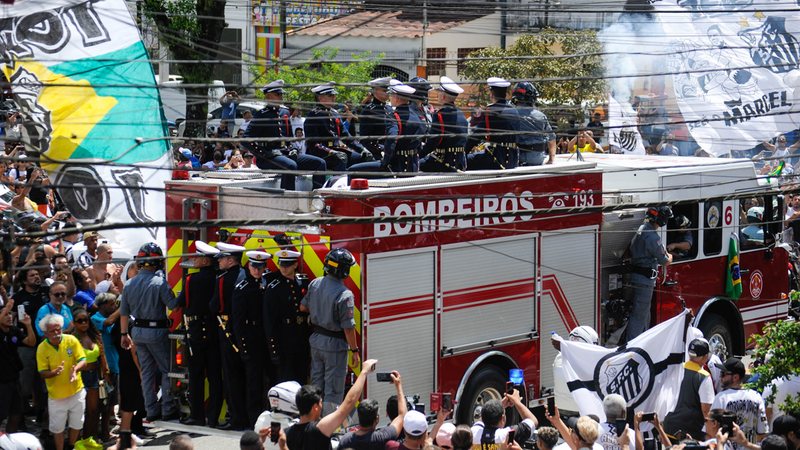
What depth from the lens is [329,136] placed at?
42.7 feet

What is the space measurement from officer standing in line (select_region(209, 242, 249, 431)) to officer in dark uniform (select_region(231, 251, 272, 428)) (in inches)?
3.6

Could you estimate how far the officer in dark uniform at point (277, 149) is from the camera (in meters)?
12.4

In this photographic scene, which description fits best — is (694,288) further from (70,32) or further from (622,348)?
(70,32)

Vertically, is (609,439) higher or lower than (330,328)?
lower

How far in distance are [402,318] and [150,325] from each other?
2499 mm

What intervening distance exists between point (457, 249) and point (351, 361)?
61.8 inches

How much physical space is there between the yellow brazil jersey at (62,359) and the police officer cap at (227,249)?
1.54 m

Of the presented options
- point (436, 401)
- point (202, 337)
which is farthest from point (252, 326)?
point (436, 401)

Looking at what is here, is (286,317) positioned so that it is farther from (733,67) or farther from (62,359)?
(733,67)

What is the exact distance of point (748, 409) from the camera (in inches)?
391

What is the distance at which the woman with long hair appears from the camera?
11375 mm

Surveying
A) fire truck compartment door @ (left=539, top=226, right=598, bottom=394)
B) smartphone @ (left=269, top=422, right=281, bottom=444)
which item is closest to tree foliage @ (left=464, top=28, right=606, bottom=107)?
fire truck compartment door @ (left=539, top=226, right=598, bottom=394)

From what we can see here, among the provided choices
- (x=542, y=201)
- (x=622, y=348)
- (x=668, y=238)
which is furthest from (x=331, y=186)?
(x=668, y=238)

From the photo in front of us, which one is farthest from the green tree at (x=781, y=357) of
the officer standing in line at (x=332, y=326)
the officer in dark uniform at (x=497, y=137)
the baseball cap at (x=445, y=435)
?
the officer in dark uniform at (x=497, y=137)
